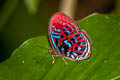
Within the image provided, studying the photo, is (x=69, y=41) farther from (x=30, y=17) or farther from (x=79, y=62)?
(x=30, y=17)

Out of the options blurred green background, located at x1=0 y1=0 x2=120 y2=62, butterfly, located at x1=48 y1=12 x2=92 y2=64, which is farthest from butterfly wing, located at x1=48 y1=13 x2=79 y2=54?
blurred green background, located at x1=0 y1=0 x2=120 y2=62

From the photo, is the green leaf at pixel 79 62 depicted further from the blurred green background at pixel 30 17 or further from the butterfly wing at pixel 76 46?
the blurred green background at pixel 30 17

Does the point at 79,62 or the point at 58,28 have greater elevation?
the point at 58,28

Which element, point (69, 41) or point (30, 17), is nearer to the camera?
point (69, 41)

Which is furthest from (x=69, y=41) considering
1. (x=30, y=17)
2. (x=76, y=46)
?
(x=30, y=17)

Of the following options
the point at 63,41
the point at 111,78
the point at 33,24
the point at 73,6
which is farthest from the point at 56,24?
the point at 33,24

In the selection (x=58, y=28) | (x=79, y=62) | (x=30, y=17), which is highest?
(x=58, y=28)

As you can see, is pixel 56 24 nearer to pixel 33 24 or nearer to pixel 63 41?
pixel 63 41

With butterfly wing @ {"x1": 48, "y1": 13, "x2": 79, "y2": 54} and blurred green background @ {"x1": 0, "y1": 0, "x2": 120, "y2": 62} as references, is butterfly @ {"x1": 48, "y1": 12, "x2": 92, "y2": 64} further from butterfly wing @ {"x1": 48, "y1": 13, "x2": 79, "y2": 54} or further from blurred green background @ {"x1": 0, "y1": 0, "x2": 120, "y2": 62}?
blurred green background @ {"x1": 0, "y1": 0, "x2": 120, "y2": 62}
